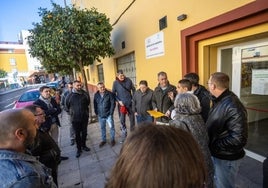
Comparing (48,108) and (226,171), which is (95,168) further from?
(226,171)

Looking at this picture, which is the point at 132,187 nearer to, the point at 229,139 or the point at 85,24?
the point at 229,139

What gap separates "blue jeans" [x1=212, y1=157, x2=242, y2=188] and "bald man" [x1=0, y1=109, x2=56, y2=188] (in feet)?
6.06

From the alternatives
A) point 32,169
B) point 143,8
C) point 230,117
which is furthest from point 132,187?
point 143,8

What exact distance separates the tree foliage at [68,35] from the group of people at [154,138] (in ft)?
8.12

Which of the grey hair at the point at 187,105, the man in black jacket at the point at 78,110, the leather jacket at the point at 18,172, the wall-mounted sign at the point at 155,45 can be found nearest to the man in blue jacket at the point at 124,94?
the man in black jacket at the point at 78,110

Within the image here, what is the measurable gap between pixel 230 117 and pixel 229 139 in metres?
0.24

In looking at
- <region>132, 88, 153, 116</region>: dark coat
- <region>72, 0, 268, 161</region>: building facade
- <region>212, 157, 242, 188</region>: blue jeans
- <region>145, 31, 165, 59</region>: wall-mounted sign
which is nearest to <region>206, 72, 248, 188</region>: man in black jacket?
<region>212, 157, 242, 188</region>: blue jeans

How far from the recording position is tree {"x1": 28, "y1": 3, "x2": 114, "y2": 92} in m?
6.52

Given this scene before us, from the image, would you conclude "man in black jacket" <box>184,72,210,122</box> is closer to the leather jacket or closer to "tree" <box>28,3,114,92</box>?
the leather jacket

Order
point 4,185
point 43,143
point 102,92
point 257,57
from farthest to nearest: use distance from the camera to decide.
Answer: point 102,92, point 257,57, point 43,143, point 4,185

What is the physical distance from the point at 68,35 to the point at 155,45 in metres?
2.97

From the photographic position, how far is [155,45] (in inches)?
224

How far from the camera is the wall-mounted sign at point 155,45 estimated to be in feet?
17.6

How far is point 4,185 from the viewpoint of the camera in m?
1.14
